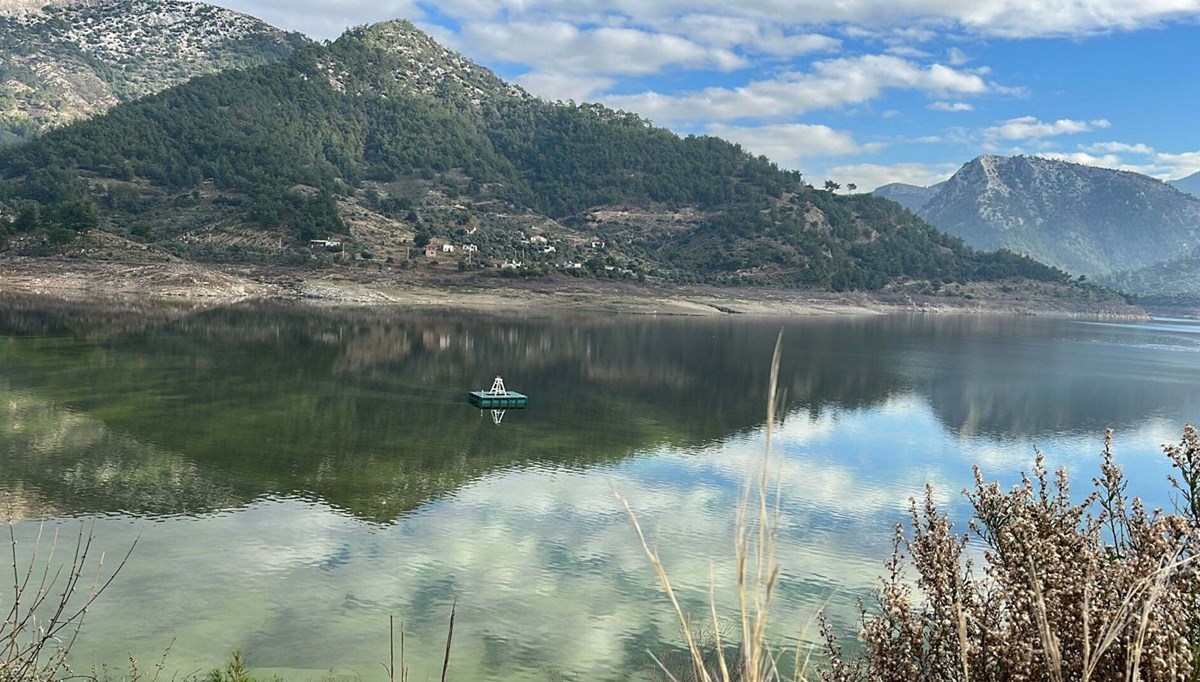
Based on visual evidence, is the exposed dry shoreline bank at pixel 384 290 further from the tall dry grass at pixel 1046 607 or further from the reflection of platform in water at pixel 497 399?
the tall dry grass at pixel 1046 607

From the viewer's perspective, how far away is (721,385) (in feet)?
144

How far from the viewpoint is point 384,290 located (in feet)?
313

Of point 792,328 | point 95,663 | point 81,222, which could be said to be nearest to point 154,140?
point 81,222

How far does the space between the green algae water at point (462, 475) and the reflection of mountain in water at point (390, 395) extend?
203 millimetres

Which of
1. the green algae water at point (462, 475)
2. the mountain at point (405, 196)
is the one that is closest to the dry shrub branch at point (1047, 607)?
the green algae water at point (462, 475)

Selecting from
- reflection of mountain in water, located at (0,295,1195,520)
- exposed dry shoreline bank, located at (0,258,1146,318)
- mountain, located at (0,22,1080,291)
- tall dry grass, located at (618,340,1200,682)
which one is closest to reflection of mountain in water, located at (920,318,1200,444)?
reflection of mountain in water, located at (0,295,1195,520)

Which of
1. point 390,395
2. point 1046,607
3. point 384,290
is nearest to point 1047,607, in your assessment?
point 1046,607

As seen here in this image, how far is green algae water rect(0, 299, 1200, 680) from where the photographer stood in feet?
42.8

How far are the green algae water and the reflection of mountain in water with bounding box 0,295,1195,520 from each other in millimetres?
203

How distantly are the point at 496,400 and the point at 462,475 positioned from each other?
10.5 metres

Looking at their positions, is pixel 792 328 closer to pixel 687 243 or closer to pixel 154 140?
pixel 687 243

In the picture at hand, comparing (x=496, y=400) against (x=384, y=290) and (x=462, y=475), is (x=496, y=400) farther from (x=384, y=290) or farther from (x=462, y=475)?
(x=384, y=290)

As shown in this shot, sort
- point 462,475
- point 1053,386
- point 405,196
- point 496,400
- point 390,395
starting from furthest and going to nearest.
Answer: point 405,196 → point 1053,386 → point 390,395 → point 496,400 → point 462,475

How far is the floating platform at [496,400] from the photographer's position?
1320 inches
